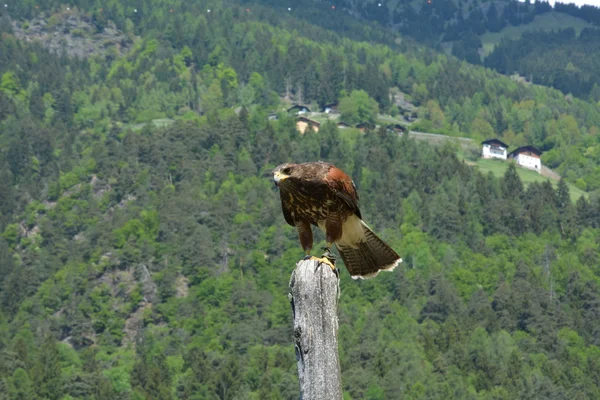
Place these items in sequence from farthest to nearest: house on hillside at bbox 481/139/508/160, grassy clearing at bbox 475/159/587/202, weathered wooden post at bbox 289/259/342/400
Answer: house on hillside at bbox 481/139/508/160
grassy clearing at bbox 475/159/587/202
weathered wooden post at bbox 289/259/342/400

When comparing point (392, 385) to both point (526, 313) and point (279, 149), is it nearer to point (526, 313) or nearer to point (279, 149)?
point (526, 313)

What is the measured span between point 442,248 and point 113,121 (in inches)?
2450

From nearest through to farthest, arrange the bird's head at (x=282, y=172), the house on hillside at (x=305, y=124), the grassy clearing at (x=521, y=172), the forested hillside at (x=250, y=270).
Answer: the bird's head at (x=282, y=172)
the forested hillside at (x=250, y=270)
the grassy clearing at (x=521, y=172)
the house on hillside at (x=305, y=124)

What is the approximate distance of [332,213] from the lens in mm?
12836

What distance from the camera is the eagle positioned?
41.3 feet

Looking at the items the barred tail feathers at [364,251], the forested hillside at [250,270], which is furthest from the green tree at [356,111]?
the barred tail feathers at [364,251]

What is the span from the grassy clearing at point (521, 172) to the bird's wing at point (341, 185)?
154999 millimetres

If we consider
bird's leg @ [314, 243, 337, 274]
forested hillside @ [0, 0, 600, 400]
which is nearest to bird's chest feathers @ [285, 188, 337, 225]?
bird's leg @ [314, 243, 337, 274]

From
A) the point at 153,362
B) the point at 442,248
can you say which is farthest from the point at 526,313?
the point at 153,362

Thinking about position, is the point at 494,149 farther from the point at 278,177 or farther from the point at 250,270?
the point at 278,177

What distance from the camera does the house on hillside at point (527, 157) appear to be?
617 feet

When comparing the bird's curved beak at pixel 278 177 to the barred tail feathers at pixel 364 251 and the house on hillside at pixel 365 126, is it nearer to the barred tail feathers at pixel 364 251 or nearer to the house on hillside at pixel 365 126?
the barred tail feathers at pixel 364 251

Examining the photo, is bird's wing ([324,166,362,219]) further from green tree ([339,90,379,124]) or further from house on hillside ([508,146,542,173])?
green tree ([339,90,379,124])

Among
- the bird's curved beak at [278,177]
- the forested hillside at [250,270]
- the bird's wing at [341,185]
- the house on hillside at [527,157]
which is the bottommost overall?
the house on hillside at [527,157]
